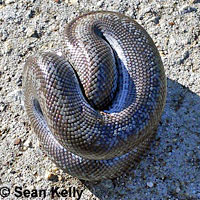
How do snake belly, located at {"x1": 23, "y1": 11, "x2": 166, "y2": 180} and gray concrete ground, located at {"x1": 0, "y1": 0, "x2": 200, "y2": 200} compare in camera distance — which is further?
gray concrete ground, located at {"x1": 0, "y1": 0, "x2": 200, "y2": 200}

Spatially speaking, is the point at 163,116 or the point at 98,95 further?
the point at 163,116

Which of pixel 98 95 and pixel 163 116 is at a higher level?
pixel 98 95

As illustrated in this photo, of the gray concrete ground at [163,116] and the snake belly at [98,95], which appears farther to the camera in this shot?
the gray concrete ground at [163,116]
